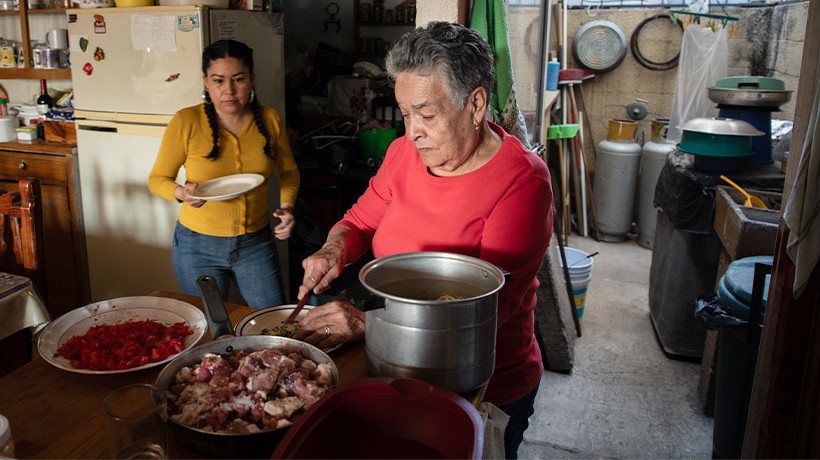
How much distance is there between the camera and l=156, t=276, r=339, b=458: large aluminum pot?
1.06 metres

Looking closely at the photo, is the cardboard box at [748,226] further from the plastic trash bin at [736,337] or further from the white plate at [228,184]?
the white plate at [228,184]

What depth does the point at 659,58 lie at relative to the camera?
6.12 meters

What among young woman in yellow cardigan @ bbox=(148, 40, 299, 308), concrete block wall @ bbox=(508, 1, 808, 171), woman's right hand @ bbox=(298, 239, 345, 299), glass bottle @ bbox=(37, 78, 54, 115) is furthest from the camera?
concrete block wall @ bbox=(508, 1, 808, 171)

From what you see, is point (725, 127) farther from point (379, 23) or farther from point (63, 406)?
point (63, 406)

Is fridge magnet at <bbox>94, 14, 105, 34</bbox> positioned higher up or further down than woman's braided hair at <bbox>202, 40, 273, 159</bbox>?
higher up

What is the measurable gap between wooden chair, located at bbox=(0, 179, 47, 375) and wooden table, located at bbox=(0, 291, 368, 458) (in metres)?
0.85

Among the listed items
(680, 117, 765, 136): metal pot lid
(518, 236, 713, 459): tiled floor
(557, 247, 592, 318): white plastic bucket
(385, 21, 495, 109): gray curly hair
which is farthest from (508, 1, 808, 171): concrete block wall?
(385, 21, 495, 109): gray curly hair

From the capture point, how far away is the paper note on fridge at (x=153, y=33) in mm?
3420

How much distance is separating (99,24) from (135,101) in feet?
1.61

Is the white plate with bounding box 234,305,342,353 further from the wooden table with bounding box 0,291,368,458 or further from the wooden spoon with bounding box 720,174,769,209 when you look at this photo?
the wooden spoon with bounding box 720,174,769,209

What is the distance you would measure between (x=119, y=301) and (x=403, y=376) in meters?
0.96

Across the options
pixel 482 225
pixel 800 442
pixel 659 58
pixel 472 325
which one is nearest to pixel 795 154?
pixel 800 442

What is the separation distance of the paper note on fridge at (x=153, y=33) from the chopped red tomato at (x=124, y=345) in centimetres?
231

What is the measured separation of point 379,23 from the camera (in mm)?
5180
